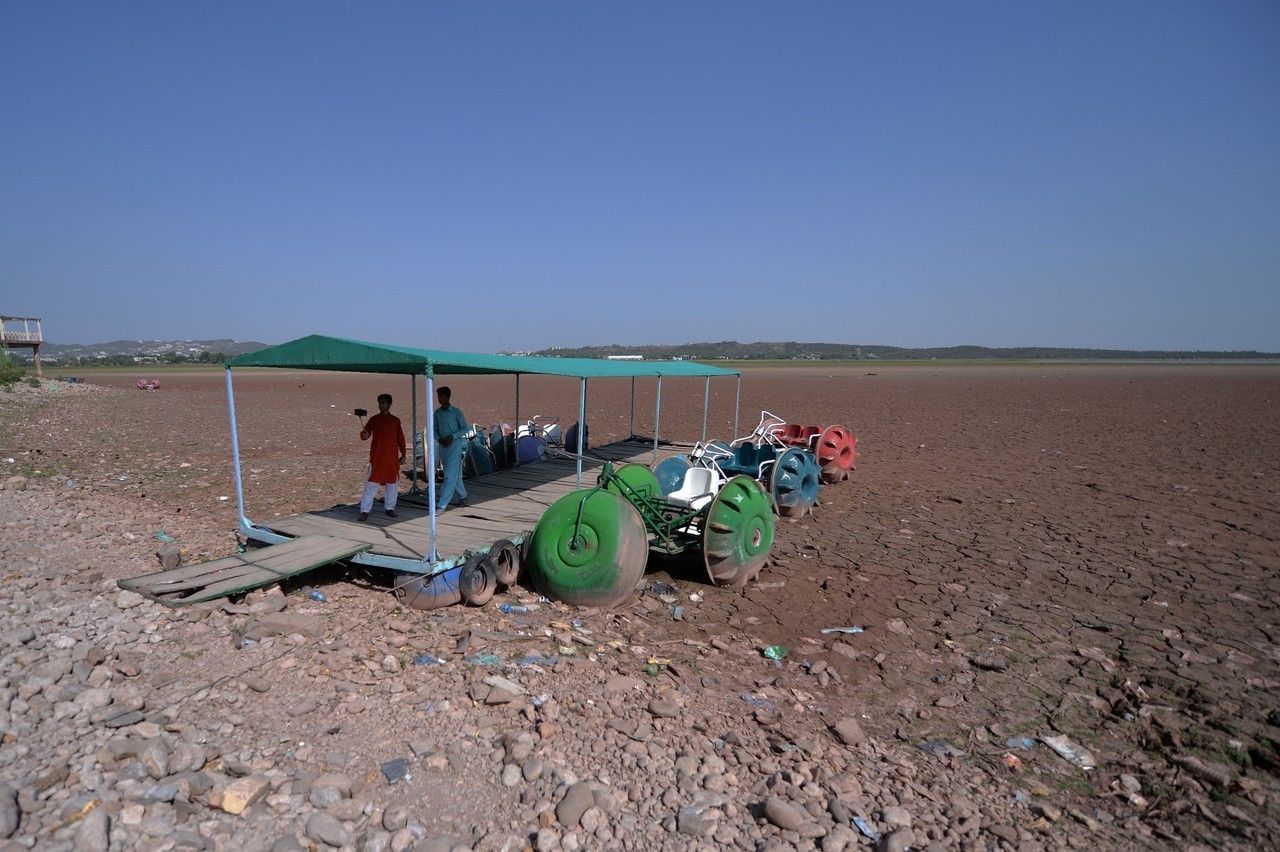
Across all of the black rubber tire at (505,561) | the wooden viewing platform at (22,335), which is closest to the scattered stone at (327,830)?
the black rubber tire at (505,561)

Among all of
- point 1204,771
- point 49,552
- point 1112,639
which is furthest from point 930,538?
point 49,552

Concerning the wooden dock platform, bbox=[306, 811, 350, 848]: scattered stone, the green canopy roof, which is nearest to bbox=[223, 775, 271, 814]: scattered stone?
bbox=[306, 811, 350, 848]: scattered stone

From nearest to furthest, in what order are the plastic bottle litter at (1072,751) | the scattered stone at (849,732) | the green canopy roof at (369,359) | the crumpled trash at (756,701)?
the plastic bottle litter at (1072,751)
the scattered stone at (849,732)
the crumpled trash at (756,701)
the green canopy roof at (369,359)

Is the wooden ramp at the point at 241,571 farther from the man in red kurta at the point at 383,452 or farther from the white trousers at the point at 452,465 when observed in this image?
the white trousers at the point at 452,465

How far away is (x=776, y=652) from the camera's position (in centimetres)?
537

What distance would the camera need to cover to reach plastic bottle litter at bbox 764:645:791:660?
17.4 feet

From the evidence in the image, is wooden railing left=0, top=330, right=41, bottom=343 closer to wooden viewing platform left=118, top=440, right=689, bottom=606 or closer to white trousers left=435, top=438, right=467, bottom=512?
wooden viewing platform left=118, top=440, right=689, bottom=606

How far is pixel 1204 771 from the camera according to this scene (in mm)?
3797

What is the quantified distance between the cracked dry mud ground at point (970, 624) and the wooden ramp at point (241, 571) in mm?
433

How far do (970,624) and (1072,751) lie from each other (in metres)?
1.92

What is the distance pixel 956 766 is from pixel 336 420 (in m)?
22.2

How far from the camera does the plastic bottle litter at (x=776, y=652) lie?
209 inches

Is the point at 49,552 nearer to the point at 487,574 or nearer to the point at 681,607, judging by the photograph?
the point at 487,574

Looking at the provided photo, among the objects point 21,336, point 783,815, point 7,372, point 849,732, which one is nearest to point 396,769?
point 783,815
